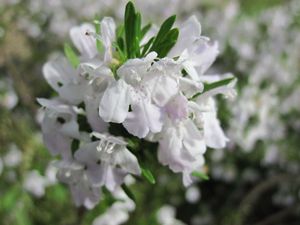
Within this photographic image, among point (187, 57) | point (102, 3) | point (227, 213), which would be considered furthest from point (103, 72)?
point (102, 3)

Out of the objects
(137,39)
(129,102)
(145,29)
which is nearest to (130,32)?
(137,39)

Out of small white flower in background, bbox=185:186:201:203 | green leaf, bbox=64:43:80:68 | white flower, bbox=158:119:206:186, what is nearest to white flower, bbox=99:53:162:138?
white flower, bbox=158:119:206:186


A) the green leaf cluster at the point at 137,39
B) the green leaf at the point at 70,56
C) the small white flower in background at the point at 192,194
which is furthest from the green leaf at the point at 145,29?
the small white flower in background at the point at 192,194

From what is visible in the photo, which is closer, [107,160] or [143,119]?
[143,119]

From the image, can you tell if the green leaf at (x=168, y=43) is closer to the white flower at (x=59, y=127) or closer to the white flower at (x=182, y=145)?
the white flower at (x=182, y=145)

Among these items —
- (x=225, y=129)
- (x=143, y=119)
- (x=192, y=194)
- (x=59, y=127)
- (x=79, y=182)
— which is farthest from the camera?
(x=192, y=194)

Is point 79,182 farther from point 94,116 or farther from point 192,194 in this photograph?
point 192,194

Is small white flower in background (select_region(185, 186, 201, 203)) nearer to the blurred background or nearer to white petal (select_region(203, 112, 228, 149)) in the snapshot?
the blurred background
